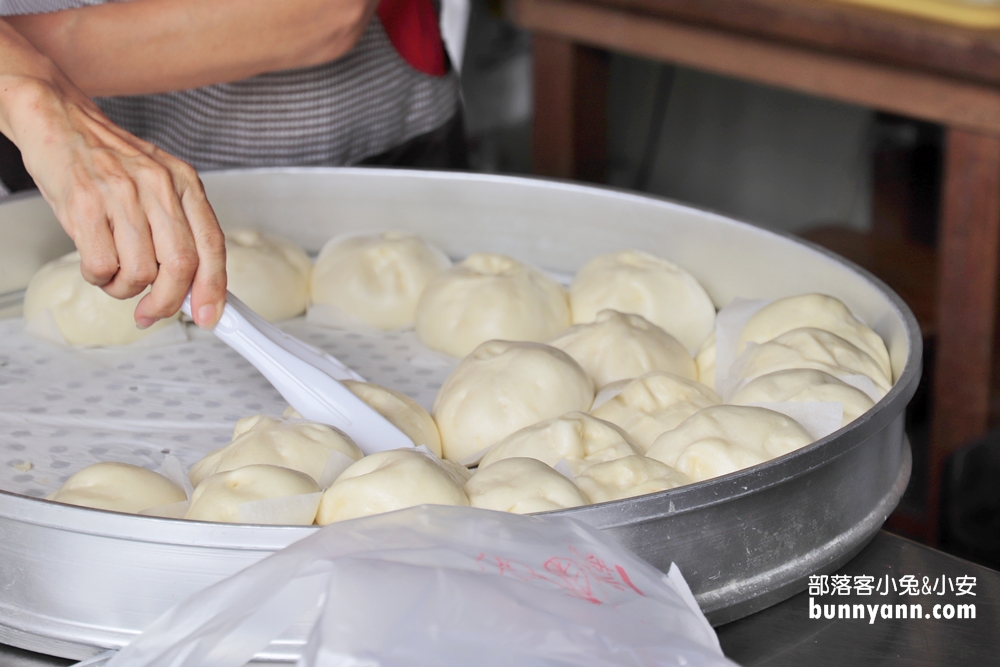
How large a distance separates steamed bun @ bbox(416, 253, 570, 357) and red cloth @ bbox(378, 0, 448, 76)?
363mm

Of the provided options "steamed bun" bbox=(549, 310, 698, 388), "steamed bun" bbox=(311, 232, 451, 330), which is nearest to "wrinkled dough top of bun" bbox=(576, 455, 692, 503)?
"steamed bun" bbox=(549, 310, 698, 388)

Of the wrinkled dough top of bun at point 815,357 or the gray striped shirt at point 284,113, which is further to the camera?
the gray striped shirt at point 284,113

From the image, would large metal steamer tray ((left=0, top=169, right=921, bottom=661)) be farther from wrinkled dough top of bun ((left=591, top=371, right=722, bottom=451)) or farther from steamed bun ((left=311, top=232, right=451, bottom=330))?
steamed bun ((left=311, top=232, right=451, bottom=330))

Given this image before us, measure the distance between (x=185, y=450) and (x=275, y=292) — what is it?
306mm

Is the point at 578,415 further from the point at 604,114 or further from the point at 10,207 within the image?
the point at 604,114

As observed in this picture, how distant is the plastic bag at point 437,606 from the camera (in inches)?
19.7

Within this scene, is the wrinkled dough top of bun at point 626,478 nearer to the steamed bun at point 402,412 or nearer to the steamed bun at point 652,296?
the steamed bun at point 402,412

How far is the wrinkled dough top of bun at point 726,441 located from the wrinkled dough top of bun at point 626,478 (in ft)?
0.06

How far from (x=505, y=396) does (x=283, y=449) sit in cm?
23

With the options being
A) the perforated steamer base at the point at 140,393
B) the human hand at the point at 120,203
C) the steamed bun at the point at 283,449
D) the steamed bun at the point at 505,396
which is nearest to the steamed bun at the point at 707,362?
the steamed bun at the point at 505,396

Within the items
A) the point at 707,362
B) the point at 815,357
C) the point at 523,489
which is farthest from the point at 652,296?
the point at 523,489

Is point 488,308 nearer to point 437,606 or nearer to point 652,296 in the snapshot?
point 652,296

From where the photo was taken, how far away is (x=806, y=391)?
2.76ft

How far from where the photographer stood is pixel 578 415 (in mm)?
833
